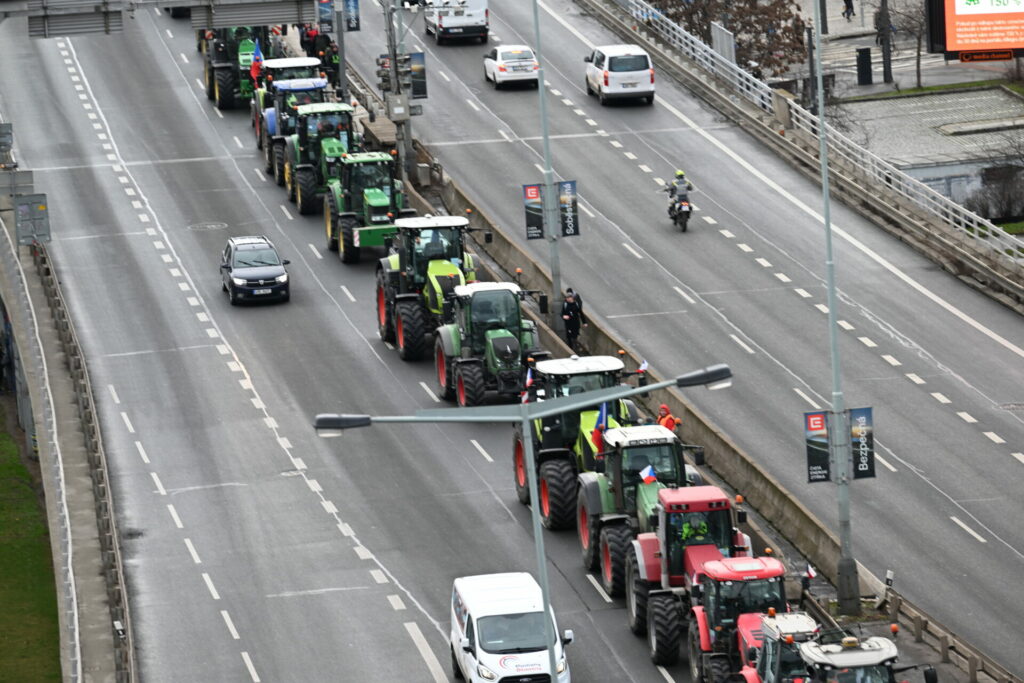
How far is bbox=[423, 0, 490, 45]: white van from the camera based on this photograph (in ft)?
250

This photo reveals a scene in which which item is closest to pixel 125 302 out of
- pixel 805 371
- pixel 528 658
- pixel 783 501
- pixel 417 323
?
pixel 417 323

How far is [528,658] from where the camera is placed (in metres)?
31.5

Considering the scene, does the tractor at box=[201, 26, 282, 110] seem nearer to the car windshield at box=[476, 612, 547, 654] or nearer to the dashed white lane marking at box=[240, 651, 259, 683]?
the dashed white lane marking at box=[240, 651, 259, 683]

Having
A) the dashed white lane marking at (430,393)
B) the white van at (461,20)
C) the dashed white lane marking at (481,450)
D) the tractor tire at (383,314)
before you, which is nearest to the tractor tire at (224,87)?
the white van at (461,20)

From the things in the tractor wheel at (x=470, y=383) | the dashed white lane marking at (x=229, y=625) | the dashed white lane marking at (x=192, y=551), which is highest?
the tractor wheel at (x=470, y=383)

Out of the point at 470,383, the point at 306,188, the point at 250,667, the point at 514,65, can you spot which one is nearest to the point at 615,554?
the point at 250,667

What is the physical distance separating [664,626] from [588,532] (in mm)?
4322

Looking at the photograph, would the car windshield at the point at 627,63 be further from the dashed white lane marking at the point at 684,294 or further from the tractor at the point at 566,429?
the tractor at the point at 566,429

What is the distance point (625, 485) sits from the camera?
35.4 m

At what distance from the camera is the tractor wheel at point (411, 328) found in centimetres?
4853

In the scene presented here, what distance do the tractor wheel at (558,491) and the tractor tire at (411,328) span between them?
1047cm

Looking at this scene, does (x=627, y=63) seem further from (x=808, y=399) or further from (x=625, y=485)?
(x=625, y=485)

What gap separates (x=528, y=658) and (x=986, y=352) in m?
22.2

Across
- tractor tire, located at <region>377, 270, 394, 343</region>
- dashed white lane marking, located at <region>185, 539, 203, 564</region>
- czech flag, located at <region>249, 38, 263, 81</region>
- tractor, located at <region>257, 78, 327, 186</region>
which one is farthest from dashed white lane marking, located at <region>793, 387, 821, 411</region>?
czech flag, located at <region>249, 38, 263, 81</region>
